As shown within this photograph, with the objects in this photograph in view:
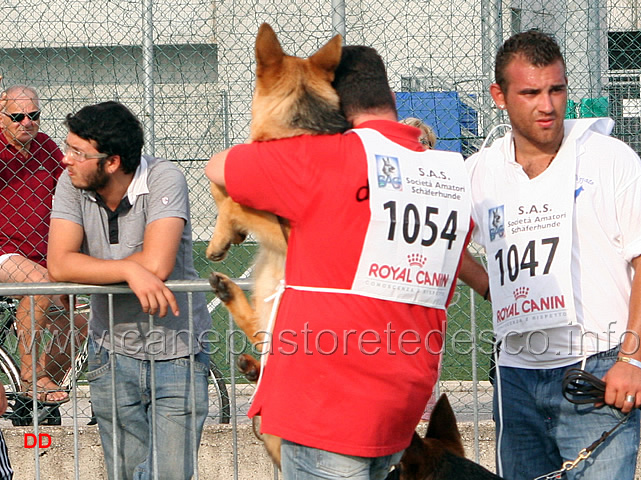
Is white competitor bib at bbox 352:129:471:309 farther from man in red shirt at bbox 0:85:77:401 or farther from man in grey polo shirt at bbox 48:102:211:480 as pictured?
man in red shirt at bbox 0:85:77:401

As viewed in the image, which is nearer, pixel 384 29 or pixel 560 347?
pixel 560 347

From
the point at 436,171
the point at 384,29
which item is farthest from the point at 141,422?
the point at 384,29

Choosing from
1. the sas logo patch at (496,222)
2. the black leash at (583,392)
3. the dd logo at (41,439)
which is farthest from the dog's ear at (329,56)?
the dd logo at (41,439)

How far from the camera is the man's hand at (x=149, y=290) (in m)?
3.60

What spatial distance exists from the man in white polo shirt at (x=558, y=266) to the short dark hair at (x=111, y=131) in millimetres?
1612

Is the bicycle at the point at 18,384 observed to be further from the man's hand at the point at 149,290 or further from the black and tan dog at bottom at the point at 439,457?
the black and tan dog at bottom at the point at 439,457

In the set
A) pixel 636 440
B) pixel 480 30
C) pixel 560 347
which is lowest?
pixel 636 440

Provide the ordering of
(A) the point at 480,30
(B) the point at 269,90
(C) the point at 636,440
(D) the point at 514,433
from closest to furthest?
(B) the point at 269,90, (C) the point at 636,440, (D) the point at 514,433, (A) the point at 480,30

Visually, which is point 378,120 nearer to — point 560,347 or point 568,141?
point 568,141

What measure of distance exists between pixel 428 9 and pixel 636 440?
506 cm

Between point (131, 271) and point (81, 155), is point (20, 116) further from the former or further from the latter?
point (131, 271)

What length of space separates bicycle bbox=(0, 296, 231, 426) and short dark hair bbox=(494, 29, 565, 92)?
119 inches

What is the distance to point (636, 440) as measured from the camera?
2.82 m

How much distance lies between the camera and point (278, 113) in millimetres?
2402
